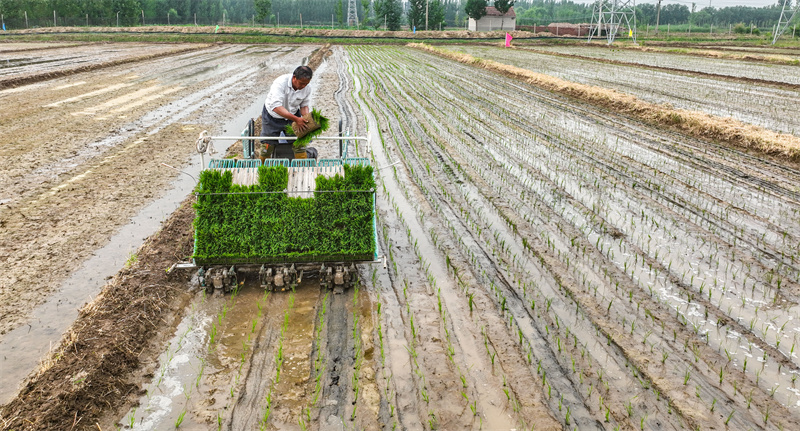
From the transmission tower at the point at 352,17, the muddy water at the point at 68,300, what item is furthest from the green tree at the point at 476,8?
the muddy water at the point at 68,300

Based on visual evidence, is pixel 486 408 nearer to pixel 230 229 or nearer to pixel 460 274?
pixel 460 274

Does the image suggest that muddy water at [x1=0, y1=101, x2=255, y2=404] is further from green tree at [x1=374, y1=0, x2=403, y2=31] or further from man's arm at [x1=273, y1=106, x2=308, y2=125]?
green tree at [x1=374, y1=0, x2=403, y2=31]

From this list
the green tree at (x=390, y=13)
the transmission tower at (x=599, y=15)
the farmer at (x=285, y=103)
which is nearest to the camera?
the farmer at (x=285, y=103)

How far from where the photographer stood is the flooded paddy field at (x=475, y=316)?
406 cm

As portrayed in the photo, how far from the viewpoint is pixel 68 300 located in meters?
5.68

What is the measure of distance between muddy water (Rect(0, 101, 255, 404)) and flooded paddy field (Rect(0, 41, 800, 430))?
14 cm

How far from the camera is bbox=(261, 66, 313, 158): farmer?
21.2 feet

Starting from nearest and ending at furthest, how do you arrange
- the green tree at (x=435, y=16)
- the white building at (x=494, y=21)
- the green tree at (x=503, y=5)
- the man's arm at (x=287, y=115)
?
the man's arm at (x=287, y=115) → the green tree at (x=435, y=16) → the green tree at (x=503, y=5) → the white building at (x=494, y=21)

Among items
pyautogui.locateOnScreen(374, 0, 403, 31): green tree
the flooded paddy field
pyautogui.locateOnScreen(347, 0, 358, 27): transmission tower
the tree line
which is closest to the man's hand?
the flooded paddy field

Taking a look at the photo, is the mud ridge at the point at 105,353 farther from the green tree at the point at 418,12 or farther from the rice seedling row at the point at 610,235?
the green tree at the point at 418,12

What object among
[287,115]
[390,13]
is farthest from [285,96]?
[390,13]

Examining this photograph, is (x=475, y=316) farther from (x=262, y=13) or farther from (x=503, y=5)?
(x=262, y=13)

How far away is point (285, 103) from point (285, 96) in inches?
3.1

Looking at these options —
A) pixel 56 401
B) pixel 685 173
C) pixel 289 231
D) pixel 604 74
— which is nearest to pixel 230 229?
pixel 289 231
